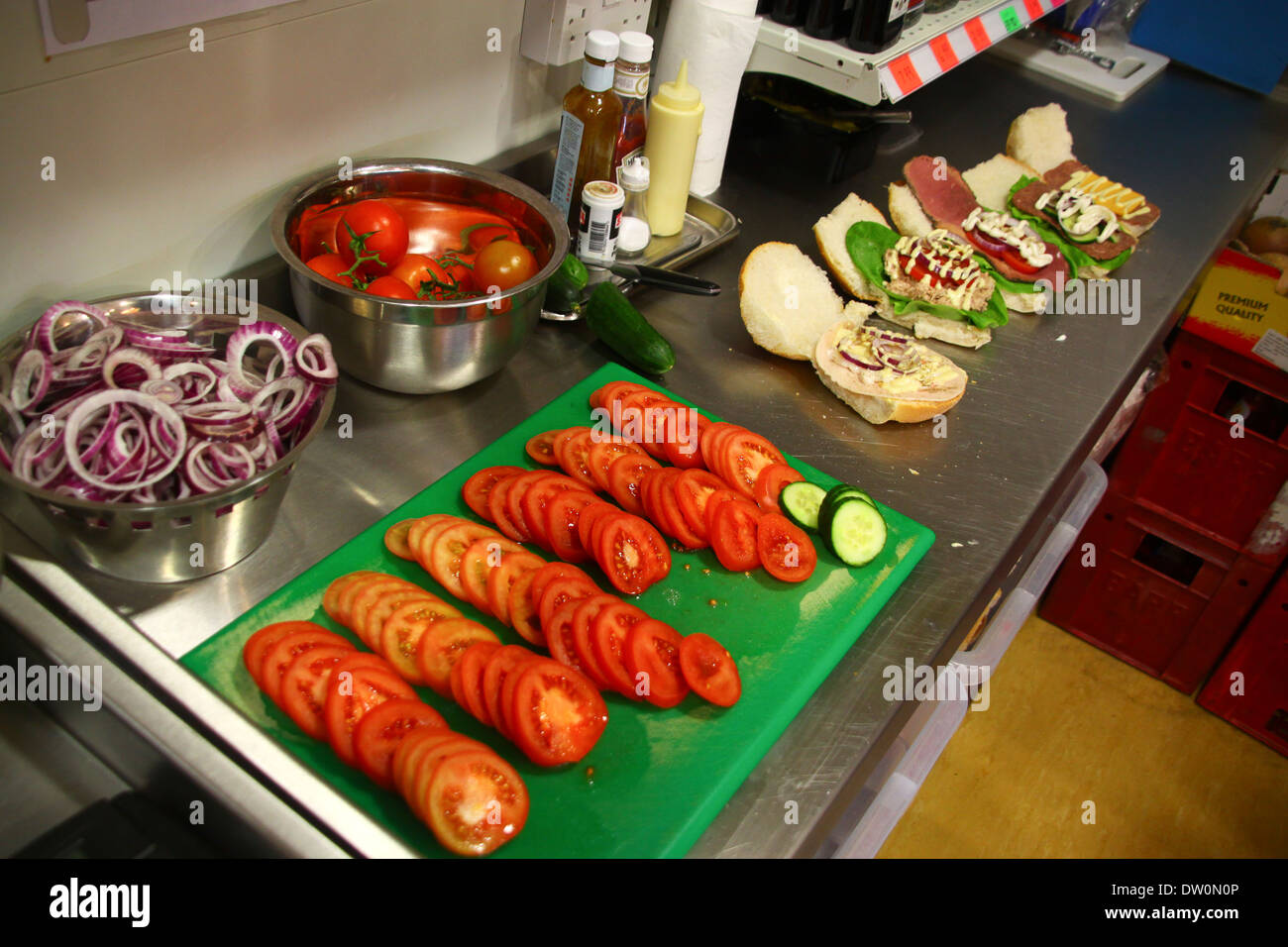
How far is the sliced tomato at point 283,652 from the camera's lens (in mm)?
1350

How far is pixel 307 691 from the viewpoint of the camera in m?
1.33

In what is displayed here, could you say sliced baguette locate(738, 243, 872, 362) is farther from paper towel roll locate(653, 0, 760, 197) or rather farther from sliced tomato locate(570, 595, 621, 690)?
sliced tomato locate(570, 595, 621, 690)

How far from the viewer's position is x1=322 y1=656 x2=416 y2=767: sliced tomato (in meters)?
1.29

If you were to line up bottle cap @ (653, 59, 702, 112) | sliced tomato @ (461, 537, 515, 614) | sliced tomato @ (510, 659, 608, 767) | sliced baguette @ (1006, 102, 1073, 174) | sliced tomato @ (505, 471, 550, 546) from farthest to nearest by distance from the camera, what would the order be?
sliced baguette @ (1006, 102, 1073, 174) → bottle cap @ (653, 59, 702, 112) → sliced tomato @ (505, 471, 550, 546) → sliced tomato @ (461, 537, 515, 614) → sliced tomato @ (510, 659, 608, 767)

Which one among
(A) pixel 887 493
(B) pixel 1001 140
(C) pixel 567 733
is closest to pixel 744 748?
(C) pixel 567 733

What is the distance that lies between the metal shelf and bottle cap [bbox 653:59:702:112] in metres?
0.30

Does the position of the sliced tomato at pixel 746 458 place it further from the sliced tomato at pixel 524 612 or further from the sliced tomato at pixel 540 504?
the sliced tomato at pixel 524 612

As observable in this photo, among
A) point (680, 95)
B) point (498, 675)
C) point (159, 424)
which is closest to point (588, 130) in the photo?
point (680, 95)

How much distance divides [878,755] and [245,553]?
98 centimetres

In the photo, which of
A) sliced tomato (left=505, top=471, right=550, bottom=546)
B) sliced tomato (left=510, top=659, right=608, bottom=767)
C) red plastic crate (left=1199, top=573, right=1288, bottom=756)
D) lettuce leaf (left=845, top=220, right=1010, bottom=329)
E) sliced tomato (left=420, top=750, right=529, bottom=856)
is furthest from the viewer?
red plastic crate (left=1199, top=573, right=1288, bottom=756)

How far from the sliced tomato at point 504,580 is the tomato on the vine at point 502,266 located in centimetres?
53

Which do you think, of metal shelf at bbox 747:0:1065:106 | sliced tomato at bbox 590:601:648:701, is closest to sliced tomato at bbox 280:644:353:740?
sliced tomato at bbox 590:601:648:701

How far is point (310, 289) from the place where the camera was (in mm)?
1670

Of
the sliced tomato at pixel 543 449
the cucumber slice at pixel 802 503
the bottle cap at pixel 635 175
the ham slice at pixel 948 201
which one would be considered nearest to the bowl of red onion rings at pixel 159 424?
the sliced tomato at pixel 543 449
